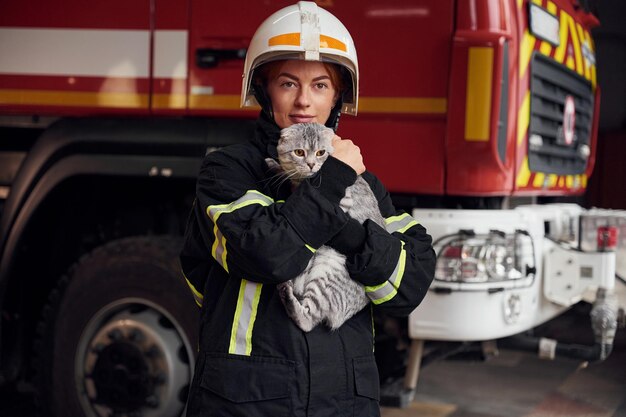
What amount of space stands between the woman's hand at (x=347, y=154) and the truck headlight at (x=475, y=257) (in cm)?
112

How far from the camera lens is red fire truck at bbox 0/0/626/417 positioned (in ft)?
10.2

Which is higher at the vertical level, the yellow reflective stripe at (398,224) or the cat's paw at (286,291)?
the yellow reflective stripe at (398,224)

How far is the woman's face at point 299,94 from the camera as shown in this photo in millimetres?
2078

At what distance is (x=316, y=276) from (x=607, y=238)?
74.2 inches

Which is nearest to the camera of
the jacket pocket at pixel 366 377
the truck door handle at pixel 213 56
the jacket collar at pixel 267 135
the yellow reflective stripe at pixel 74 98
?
the jacket pocket at pixel 366 377

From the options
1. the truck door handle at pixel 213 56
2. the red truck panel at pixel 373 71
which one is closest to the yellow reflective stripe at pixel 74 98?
the red truck panel at pixel 373 71

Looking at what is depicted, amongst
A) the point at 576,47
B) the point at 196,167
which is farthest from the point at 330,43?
the point at 576,47

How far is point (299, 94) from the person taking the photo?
2.08 m

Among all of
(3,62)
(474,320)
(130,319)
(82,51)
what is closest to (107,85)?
(82,51)

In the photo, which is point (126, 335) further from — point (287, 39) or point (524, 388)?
point (524, 388)

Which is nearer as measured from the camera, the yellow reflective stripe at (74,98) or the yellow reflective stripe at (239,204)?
the yellow reflective stripe at (239,204)

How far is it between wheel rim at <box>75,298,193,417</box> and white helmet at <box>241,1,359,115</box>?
138cm

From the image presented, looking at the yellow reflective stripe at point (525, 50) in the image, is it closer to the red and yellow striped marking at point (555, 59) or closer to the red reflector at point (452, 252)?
the red and yellow striped marking at point (555, 59)

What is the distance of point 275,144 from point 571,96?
2.25 meters
